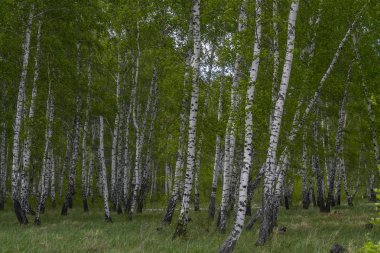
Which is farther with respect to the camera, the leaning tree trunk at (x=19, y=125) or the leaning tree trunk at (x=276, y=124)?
the leaning tree trunk at (x=19, y=125)

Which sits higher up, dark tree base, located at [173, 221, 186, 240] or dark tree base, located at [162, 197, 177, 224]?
dark tree base, located at [162, 197, 177, 224]

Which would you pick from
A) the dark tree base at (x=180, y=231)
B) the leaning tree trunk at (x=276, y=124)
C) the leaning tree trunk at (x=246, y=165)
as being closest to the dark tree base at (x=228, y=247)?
the leaning tree trunk at (x=246, y=165)

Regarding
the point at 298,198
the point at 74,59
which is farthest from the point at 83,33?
the point at 298,198

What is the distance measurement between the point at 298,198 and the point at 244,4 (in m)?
28.5

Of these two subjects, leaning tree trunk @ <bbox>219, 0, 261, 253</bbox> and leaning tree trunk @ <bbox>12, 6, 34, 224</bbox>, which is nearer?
leaning tree trunk @ <bbox>219, 0, 261, 253</bbox>

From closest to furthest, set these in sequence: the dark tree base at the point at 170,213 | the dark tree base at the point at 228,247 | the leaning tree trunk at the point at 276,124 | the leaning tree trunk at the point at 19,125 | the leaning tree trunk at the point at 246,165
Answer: the dark tree base at the point at 228,247
the leaning tree trunk at the point at 246,165
the leaning tree trunk at the point at 276,124
the leaning tree trunk at the point at 19,125
the dark tree base at the point at 170,213

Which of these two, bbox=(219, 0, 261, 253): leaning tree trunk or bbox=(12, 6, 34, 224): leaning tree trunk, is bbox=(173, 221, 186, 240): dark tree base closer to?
bbox=(219, 0, 261, 253): leaning tree trunk

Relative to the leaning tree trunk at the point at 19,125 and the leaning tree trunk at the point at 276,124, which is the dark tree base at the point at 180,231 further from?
the leaning tree trunk at the point at 19,125

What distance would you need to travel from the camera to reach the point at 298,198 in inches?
1497

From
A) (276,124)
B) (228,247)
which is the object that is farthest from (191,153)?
(228,247)

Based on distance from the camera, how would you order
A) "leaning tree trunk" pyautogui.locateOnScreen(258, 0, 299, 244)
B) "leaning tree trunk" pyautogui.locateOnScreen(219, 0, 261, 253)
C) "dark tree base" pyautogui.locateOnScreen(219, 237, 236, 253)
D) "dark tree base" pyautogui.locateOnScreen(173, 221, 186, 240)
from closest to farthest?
"dark tree base" pyautogui.locateOnScreen(219, 237, 236, 253) < "leaning tree trunk" pyautogui.locateOnScreen(219, 0, 261, 253) < "leaning tree trunk" pyautogui.locateOnScreen(258, 0, 299, 244) < "dark tree base" pyautogui.locateOnScreen(173, 221, 186, 240)

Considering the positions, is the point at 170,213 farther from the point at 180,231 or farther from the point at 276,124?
the point at 276,124

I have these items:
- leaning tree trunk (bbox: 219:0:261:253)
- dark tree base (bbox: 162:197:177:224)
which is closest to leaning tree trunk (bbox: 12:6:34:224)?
dark tree base (bbox: 162:197:177:224)

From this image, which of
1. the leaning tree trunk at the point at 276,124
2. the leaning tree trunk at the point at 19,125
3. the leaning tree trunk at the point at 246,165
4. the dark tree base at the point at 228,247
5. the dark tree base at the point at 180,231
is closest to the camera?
the dark tree base at the point at 228,247
